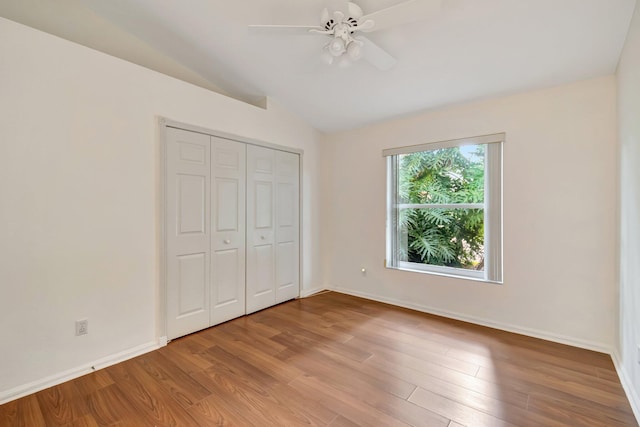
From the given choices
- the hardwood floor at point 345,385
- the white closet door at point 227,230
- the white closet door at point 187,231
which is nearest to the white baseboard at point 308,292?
the white closet door at point 227,230

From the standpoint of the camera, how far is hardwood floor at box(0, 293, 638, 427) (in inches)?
65.2

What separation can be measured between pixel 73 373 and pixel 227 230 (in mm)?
1609

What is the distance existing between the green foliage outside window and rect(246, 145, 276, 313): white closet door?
1657 millimetres

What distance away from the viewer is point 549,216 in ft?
8.57

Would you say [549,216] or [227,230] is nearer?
[549,216]

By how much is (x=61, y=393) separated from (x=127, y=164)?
65.7 inches

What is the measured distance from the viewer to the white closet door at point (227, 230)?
297 centimetres

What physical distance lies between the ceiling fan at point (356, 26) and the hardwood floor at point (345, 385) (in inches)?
92.3

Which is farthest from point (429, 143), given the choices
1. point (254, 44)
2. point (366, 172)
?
point (254, 44)

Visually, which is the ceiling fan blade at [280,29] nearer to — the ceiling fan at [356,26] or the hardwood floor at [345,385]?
the ceiling fan at [356,26]

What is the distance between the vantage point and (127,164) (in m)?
2.37

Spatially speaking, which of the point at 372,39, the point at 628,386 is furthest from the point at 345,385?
the point at 372,39

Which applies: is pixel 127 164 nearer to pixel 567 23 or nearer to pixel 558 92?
pixel 567 23

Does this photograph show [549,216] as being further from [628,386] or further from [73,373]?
[73,373]
